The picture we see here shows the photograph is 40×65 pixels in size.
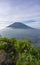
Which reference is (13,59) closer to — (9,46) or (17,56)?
(17,56)

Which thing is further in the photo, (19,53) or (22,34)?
(22,34)

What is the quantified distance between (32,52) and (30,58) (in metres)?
0.28

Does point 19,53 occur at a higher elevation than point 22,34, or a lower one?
lower

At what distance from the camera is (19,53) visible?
18.2ft

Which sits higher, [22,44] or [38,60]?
[22,44]

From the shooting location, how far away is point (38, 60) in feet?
17.5

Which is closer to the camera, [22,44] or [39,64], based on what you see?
[39,64]

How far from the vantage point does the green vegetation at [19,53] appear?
5254mm

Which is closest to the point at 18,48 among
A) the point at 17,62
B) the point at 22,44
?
the point at 22,44

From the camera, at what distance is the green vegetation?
5254mm

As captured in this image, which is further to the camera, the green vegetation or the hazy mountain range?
the hazy mountain range

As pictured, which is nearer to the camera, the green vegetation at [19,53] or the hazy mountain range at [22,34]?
the green vegetation at [19,53]

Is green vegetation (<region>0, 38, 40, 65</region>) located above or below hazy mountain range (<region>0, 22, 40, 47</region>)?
below

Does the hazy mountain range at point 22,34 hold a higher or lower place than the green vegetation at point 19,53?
higher
